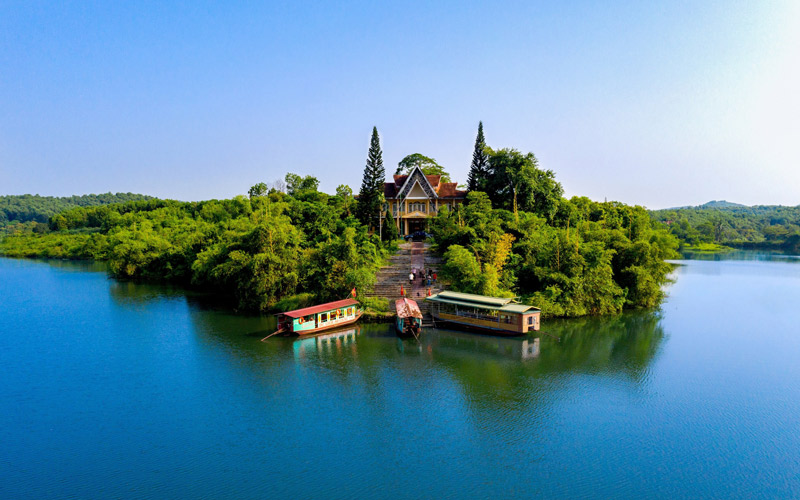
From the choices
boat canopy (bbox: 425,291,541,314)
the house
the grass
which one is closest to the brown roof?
the house

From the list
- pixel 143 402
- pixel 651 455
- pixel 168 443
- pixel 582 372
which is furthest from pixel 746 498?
pixel 143 402

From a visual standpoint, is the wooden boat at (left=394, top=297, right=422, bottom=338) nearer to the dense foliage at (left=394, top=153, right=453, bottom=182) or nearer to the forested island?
the forested island

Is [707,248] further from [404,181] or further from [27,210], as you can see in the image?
[27,210]

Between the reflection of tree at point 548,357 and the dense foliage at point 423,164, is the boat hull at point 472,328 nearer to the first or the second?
the reflection of tree at point 548,357

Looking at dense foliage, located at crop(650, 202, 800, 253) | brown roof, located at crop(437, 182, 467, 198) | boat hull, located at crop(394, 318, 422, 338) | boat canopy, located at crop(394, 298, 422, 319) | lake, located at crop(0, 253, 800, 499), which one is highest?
brown roof, located at crop(437, 182, 467, 198)

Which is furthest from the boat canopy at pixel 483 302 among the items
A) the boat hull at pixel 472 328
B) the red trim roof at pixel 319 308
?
the red trim roof at pixel 319 308

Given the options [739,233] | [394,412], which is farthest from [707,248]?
[394,412]
